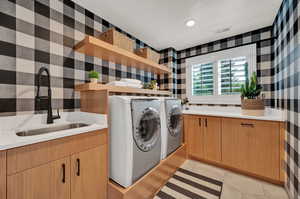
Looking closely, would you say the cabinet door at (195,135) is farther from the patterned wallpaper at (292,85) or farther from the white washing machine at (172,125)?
the patterned wallpaper at (292,85)

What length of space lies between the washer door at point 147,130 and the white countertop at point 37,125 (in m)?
0.35

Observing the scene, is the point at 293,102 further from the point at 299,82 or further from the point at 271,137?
the point at 271,137

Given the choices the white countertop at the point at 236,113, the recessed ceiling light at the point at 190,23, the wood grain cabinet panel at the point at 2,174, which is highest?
the recessed ceiling light at the point at 190,23

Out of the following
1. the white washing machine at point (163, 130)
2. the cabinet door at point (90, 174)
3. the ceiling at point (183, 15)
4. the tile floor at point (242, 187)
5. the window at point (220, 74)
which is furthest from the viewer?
the window at point (220, 74)

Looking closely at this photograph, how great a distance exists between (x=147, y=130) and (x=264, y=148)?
156 centimetres

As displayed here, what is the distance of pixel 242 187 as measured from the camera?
157cm

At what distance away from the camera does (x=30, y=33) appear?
1235 millimetres

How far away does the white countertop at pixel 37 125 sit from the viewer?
2.57 ft

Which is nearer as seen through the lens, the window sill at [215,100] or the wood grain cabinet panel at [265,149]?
the wood grain cabinet panel at [265,149]

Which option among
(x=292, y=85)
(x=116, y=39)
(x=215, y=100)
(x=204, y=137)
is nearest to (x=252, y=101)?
(x=292, y=85)

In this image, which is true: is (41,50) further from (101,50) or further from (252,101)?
(252,101)

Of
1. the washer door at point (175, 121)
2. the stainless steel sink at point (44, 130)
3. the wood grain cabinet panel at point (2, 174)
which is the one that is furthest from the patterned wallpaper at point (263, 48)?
the wood grain cabinet panel at point (2, 174)

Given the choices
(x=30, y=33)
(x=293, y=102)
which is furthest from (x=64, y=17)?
(x=293, y=102)

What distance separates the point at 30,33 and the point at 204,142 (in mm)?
2643
